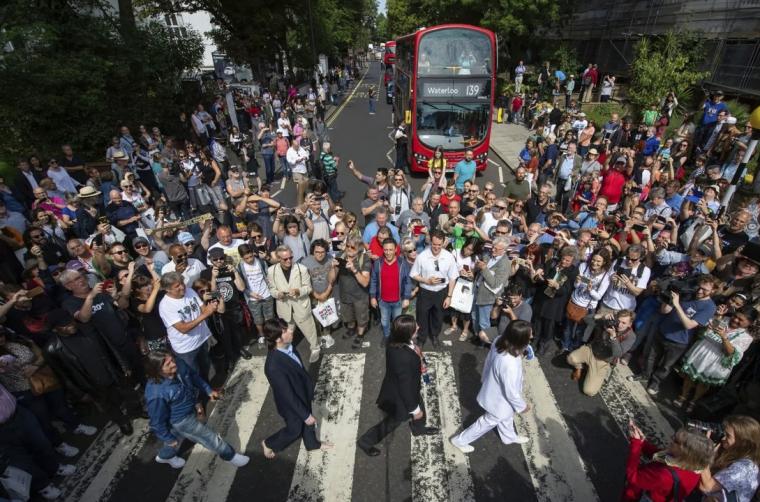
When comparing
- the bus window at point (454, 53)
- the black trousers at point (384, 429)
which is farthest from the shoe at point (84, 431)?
the bus window at point (454, 53)

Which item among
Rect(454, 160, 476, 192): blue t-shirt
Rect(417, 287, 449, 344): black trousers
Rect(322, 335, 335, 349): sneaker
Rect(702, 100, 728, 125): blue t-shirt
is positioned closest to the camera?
Rect(417, 287, 449, 344): black trousers

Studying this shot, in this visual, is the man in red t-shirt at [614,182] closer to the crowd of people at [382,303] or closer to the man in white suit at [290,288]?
the crowd of people at [382,303]

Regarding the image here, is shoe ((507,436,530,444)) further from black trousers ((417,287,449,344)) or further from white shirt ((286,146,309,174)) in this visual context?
white shirt ((286,146,309,174))

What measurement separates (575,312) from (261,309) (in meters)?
4.72

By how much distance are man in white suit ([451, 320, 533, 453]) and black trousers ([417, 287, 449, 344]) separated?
1.74 metres

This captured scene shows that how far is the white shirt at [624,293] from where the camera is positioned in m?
5.33

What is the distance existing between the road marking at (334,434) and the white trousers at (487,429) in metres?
1.33

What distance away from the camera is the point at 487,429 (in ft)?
14.6

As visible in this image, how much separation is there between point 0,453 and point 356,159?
48.0 ft

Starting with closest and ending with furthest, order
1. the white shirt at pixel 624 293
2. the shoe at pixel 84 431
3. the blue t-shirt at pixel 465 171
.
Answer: the shoe at pixel 84 431, the white shirt at pixel 624 293, the blue t-shirt at pixel 465 171

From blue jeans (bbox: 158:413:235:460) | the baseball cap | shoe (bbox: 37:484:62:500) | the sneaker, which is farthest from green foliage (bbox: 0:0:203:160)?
blue jeans (bbox: 158:413:235:460)

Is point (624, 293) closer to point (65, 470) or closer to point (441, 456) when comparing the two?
point (441, 456)

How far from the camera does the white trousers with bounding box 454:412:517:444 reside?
4391 millimetres

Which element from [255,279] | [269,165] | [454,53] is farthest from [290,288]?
[454,53]
